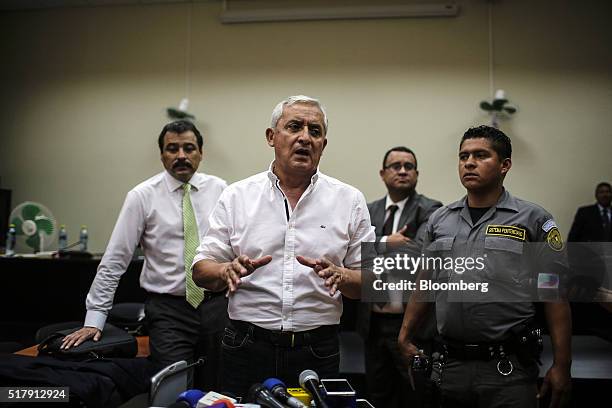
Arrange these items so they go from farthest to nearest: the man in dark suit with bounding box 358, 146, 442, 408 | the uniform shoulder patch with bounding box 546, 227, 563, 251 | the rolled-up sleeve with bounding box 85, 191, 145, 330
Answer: the man in dark suit with bounding box 358, 146, 442, 408 < the rolled-up sleeve with bounding box 85, 191, 145, 330 < the uniform shoulder patch with bounding box 546, 227, 563, 251

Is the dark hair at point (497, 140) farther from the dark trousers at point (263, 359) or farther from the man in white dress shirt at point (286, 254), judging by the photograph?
the dark trousers at point (263, 359)

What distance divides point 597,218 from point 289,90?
3145 mm

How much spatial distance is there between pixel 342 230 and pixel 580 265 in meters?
0.83

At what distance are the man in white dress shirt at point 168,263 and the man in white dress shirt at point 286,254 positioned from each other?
684 millimetres

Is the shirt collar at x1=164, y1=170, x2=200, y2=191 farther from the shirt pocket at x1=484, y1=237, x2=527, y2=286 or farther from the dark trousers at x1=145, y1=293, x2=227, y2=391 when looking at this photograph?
the shirt pocket at x1=484, y1=237, x2=527, y2=286

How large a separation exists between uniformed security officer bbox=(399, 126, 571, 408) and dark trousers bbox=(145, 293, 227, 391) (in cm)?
107

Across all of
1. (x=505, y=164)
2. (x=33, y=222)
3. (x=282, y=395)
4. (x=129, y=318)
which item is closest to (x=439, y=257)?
(x=505, y=164)

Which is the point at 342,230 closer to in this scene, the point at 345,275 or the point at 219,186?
the point at 345,275

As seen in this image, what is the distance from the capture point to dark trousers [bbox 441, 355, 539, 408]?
1611 mm

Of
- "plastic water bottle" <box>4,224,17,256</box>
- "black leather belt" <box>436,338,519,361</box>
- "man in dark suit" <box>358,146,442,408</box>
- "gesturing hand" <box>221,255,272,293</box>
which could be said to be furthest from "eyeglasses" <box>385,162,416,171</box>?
"plastic water bottle" <box>4,224,17,256</box>

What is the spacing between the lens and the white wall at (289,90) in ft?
14.7

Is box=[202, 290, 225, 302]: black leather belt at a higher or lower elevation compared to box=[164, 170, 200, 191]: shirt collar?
lower

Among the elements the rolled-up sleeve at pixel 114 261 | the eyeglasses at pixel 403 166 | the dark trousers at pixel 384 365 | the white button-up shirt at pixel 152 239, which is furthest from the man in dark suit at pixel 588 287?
the rolled-up sleeve at pixel 114 261

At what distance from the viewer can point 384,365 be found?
259 cm
